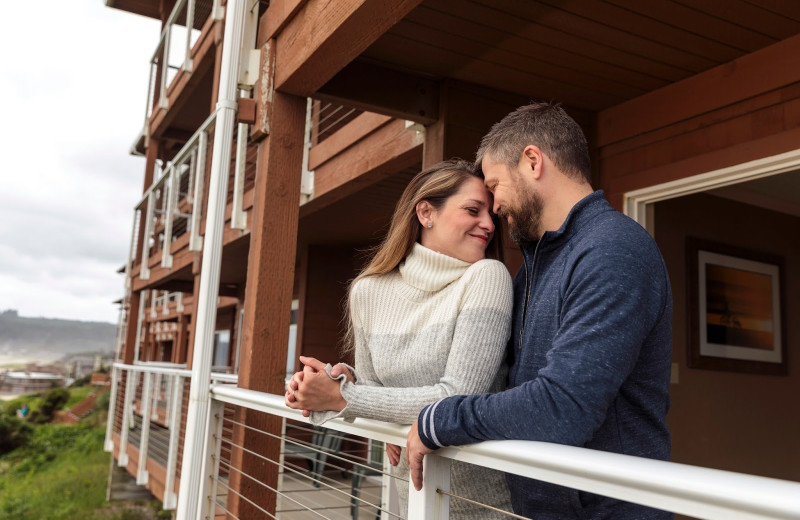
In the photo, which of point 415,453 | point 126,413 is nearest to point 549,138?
point 415,453

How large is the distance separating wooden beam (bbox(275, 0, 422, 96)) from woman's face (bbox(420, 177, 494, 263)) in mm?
780

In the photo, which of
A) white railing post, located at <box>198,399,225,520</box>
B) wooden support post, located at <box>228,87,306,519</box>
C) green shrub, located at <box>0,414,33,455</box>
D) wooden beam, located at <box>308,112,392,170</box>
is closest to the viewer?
white railing post, located at <box>198,399,225,520</box>

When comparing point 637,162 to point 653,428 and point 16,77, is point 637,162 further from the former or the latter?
point 16,77

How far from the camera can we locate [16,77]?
109250 millimetres

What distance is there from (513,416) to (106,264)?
12181 cm

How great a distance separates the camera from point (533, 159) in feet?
4.77

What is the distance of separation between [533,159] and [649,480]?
784mm

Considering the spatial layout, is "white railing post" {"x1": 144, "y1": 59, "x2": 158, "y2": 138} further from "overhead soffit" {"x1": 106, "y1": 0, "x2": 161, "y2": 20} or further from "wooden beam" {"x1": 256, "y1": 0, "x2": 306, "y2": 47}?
"wooden beam" {"x1": 256, "y1": 0, "x2": 306, "y2": 47}

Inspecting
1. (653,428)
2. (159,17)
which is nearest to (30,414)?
(159,17)

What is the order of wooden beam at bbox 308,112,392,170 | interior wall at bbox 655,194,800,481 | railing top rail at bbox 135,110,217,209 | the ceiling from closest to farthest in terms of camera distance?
1. interior wall at bbox 655,194,800,481
2. wooden beam at bbox 308,112,392,170
3. the ceiling
4. railing top rail at bbox 135,110,217,209

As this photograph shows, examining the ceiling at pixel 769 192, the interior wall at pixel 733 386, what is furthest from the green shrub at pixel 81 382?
the ceiling at pixel 769 192

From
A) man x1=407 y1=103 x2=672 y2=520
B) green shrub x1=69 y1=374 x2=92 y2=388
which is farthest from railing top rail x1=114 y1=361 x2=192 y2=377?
green shrub x1=69 y1=374 x2=92 y2=388

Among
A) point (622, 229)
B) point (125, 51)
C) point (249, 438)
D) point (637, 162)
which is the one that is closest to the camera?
point (622, 229)

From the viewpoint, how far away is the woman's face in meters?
1.64
